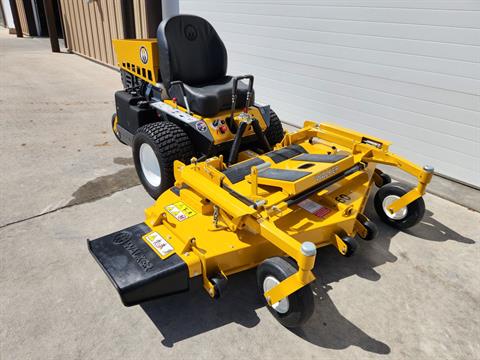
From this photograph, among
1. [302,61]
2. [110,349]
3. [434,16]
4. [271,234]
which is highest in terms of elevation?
[434,16]

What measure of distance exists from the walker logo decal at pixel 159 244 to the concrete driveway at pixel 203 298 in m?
0.40

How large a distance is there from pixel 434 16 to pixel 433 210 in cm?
210

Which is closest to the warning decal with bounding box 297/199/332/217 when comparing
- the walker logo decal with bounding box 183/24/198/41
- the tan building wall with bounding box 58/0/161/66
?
the walker logo decal with bounding box 183/24/198/41

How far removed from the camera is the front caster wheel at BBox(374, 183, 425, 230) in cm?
322

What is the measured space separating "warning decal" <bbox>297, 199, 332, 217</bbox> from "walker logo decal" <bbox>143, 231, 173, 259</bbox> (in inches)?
42.1

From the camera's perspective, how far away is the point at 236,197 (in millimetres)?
2480

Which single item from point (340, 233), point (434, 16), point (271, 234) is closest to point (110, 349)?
point (271, 234)

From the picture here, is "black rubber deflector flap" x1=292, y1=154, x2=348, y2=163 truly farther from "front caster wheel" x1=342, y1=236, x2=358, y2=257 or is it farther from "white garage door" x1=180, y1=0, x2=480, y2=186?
"white garage door" x1=180, y1=0, x2=480, y2=186

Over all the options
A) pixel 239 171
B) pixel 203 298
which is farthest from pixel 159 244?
pixel 239 171

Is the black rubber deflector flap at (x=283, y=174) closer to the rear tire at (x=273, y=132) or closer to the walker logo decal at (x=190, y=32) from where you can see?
the rear tire at (x=273, y=132)

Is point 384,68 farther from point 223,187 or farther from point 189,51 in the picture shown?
point 223,187

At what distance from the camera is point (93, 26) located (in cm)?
1038

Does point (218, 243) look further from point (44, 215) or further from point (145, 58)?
point (145, 58)

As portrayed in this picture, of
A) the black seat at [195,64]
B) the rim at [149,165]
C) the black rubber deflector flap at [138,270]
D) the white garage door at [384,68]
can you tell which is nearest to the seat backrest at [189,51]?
the black seat at [195,64]
